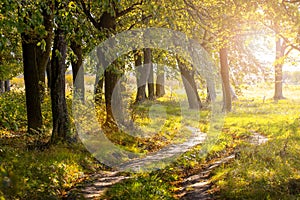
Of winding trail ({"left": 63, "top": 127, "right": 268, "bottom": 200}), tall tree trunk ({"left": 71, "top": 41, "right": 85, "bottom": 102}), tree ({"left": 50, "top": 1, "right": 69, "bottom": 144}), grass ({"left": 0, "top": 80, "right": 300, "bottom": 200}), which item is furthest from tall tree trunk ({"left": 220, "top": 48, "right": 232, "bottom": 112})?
tree ({"left": 50, "top": 1, "right": 69, "bottom": 144})

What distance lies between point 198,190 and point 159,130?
36.6 ft

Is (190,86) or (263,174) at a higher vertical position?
(190,86)

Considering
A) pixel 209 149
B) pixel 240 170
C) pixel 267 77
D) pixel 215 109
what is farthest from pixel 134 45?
pixel 267 77

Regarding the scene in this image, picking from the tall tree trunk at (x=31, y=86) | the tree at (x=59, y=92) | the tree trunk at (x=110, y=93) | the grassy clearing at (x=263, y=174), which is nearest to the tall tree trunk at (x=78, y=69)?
the tree trunk at (x=110, y=93)

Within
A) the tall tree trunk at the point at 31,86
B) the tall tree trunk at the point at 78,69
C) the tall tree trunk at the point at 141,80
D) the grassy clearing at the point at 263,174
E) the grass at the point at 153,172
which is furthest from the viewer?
the tall tree trunk at the point at 141,80

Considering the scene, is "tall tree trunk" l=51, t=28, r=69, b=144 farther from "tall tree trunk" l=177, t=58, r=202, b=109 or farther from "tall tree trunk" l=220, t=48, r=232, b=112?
"tall tree trunk" l=177, t=58, r=202, b=109

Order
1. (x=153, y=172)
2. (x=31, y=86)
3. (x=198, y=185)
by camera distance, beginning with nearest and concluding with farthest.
Answer: (x=198, y=185) → (x=153, y=172) → (x=31, y=86)

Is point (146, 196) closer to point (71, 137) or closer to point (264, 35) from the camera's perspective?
point (71, 137)

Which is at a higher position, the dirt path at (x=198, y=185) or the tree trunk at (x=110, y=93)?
the tree trunk at (x=110, y=93)

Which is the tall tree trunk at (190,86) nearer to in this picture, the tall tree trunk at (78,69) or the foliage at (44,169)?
the tall tree trunk at (78,69)

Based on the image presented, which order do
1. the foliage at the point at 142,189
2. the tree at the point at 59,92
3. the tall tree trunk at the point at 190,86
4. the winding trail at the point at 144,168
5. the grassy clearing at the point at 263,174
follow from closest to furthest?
the grassy clearing at the point at 263,174
the foliage at the point at 142,189
the winding trail at the point at 144,168
the tree at the point at 59,92
the tall tree trunk at the point at 190,86

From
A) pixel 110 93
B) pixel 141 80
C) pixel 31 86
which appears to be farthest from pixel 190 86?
pixel 31 86

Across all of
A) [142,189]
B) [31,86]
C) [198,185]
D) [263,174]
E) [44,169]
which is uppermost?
[31,86]

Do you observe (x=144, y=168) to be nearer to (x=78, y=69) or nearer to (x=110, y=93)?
(x=110, y=93)
